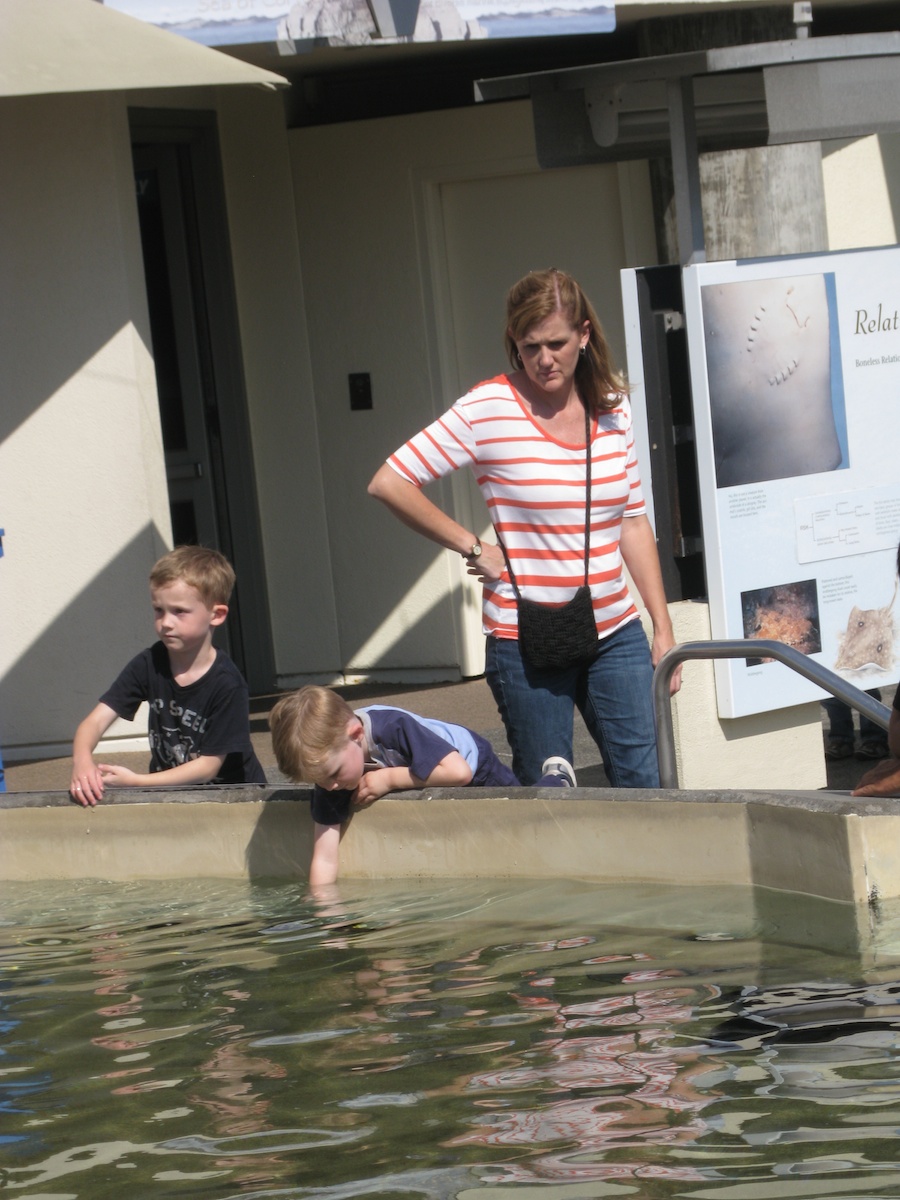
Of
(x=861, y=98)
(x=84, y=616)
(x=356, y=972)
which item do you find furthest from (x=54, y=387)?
(x=356, y=972)

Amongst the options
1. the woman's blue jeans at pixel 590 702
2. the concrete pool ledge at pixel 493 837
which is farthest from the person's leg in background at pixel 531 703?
the concrete pool ledge at pixel 493 837

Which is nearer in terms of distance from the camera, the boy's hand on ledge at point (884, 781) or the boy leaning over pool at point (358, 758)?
the boy's hand on ledge at point (884, 781)

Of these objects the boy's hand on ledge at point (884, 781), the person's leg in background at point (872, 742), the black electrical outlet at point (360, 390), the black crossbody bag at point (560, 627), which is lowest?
the person's leg in background at point (872, 742)

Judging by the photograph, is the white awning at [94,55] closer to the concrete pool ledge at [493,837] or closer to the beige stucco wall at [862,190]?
the concrete pool ledge at [493,837]

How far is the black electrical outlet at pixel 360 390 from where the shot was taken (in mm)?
10000

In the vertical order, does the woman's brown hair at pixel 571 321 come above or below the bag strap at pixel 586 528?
above

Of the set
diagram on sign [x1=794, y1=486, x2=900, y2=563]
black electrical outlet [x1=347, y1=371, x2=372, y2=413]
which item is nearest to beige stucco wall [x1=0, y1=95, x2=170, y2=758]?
black electrical outlet [x1=347, y1=371, x2=372, y2=413]

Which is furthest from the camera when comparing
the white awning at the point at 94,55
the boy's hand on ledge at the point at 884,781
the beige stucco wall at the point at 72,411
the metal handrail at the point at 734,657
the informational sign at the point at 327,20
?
the beige stucco wall at the point at 72,411

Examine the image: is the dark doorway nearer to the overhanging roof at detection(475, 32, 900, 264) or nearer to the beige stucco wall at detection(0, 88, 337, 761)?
the beige stucco wall at detection(0, 88, 337, 761)

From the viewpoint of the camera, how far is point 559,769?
5129 mm

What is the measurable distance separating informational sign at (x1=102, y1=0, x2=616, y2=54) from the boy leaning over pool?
12.1 ft

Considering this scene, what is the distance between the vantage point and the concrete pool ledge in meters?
4.52

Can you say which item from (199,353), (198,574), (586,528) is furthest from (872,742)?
(199,353)

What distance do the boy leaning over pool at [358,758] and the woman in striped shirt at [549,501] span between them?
0.20m
